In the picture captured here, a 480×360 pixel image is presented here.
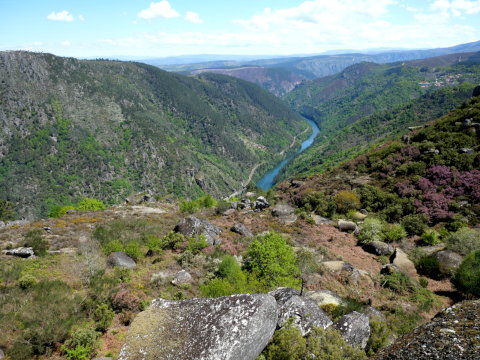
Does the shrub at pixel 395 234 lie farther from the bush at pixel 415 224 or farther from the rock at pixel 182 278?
the rock at pixel 182 278

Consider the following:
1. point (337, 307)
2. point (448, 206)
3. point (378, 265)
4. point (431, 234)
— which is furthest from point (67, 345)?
point (448, 206)

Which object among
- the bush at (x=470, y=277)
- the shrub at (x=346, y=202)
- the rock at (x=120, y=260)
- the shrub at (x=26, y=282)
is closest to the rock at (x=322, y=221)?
the shrub at (x=346, y=202)

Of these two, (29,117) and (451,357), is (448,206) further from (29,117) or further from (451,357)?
(29,117)

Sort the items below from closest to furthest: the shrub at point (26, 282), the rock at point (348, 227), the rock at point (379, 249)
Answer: the shrub at point (26, 282) → the rock at point (379, 249) → the rock at point (348, 227)

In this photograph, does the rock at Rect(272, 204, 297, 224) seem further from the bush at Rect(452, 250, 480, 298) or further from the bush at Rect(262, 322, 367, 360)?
the bush at Rect(262, 322, 367, 360)

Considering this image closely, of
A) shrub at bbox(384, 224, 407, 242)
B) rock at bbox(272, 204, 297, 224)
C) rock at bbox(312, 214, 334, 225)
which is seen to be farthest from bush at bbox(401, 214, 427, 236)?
rock at bbox(272, 204, 297, 224)
